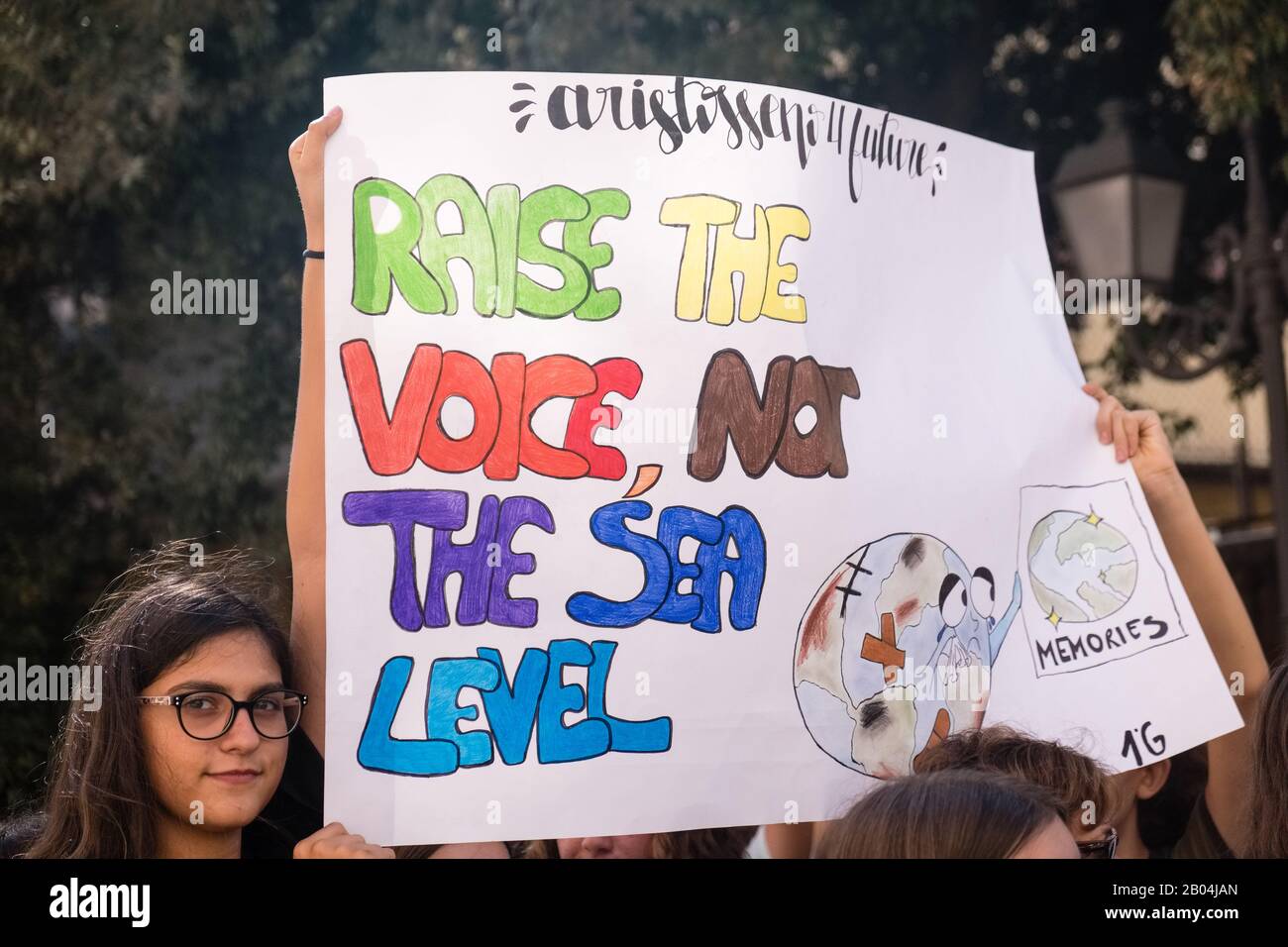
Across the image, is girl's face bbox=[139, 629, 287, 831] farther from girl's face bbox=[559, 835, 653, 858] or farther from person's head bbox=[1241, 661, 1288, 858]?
person's head bbox=[1241, 661, 1288, 858]

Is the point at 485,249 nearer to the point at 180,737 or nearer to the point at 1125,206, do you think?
the point at 180,737

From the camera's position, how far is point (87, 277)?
4969mm

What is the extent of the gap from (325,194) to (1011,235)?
130 cm

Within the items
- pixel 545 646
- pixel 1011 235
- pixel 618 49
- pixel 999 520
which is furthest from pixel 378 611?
pixel 618 49

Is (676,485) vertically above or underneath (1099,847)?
above

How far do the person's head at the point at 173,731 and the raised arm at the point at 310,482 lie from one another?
0.04 metres

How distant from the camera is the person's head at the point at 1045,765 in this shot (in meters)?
2.18

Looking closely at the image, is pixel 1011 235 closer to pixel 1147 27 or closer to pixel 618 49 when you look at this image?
pixel 618 49

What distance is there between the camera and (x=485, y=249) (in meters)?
2.11

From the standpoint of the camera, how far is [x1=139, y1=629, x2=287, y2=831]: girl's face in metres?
1.96

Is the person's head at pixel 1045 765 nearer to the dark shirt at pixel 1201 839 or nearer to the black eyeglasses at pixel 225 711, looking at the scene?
the dark shirt at pixel 1201 839

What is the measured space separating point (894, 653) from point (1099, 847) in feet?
1.44

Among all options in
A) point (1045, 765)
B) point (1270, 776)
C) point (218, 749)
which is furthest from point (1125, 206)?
point (218, 749)

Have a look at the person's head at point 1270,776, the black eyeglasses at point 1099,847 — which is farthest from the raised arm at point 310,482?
the person's head at point 1270,776
